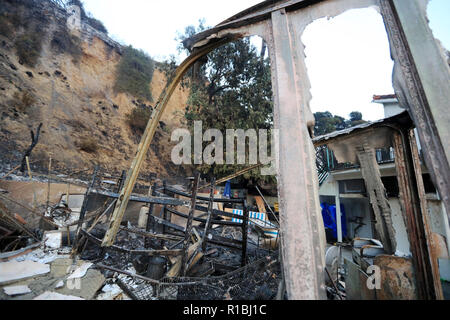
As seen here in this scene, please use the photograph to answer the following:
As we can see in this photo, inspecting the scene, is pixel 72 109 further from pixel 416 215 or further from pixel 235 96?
pixel 416 215

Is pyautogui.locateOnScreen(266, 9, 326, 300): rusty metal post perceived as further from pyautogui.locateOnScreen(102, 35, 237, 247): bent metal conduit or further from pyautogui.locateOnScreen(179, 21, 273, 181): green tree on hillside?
pyautogui.locateOnScreen(179, 21, 273, 181): green tree on hillside

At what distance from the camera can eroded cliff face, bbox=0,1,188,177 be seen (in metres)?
11.9

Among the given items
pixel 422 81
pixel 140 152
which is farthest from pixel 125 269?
pixel 422 81

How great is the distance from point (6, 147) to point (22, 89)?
5.37 m

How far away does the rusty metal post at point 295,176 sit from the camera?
1.53 metres

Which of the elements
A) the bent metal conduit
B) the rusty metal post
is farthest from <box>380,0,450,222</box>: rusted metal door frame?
the bent metal conduit

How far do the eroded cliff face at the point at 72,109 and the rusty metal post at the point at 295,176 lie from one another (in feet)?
43.5

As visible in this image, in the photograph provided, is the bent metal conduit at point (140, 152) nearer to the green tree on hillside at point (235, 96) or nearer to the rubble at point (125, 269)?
the rubble at point (125, 269)

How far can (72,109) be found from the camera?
1530 cm

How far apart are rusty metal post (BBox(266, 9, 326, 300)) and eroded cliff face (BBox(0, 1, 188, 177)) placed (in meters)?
13.2

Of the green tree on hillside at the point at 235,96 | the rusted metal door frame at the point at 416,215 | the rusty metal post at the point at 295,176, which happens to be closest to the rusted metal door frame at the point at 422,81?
the rusty metal post at the point at 295,176

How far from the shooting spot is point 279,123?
1936 mm
